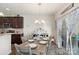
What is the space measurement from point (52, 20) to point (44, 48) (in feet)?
2.15

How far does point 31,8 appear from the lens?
3.01 meters

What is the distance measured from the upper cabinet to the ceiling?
0.13 metres

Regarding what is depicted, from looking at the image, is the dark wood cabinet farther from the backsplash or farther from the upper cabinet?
the upper cabinet

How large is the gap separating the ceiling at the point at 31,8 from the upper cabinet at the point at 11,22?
0.13 meters

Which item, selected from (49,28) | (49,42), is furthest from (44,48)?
(49,28)

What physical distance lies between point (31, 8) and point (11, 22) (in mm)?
539

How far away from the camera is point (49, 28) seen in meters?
3.09

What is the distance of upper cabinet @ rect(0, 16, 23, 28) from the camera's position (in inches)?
118

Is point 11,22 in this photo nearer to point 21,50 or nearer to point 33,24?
point 33,24

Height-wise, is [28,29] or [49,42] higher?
[28,29]

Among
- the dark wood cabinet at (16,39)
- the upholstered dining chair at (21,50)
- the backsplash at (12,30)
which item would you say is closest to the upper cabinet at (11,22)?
the backsplash at (12,30)

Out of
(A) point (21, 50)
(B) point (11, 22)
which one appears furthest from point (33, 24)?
(A) point (21, 50)

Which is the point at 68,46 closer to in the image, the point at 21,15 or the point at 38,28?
the point at 38,28

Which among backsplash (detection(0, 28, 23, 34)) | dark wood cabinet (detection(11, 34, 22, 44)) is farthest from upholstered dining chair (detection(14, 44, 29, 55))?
backsplash (detection(0, 28, 23, 34))
